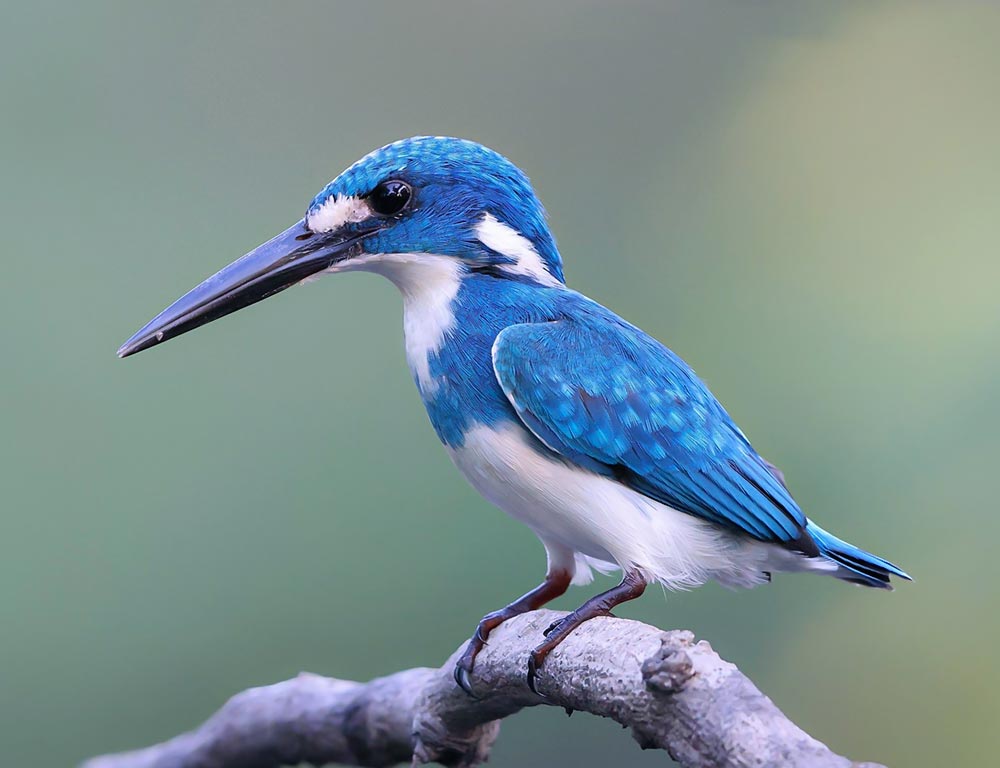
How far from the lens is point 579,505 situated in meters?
1.01

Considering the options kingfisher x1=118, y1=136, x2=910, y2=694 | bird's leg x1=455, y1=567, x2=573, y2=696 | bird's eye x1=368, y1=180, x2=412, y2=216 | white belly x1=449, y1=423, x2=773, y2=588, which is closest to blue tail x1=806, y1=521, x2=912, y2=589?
kingfisher x1=118, y1=136, x2=910, y2=694

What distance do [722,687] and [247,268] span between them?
0.56 m

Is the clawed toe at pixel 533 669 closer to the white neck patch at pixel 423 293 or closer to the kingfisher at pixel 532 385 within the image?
the kingfisher at pixel 532 385

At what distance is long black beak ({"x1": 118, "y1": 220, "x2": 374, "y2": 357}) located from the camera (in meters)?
1.04

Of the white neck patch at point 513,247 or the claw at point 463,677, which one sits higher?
the white neck patch at point 513,247

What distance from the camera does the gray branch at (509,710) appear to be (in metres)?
0.75

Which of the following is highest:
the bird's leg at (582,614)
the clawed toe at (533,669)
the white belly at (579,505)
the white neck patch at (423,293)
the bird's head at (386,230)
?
the bird's head at (386,230)

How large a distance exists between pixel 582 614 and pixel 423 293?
33cm

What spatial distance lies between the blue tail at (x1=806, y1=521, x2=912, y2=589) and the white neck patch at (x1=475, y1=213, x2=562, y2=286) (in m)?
0.35

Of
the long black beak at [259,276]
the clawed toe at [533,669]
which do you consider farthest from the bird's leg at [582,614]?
the long black beak at [259,276]

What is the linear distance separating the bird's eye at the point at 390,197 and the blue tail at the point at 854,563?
480 mm

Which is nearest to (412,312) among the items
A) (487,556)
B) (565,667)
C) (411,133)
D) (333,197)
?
(333,197)

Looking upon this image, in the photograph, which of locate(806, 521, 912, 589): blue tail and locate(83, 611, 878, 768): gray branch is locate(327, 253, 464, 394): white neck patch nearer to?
locate(83, 611, 878, 768): gray branch

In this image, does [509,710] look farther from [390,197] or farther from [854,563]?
[390,197]
